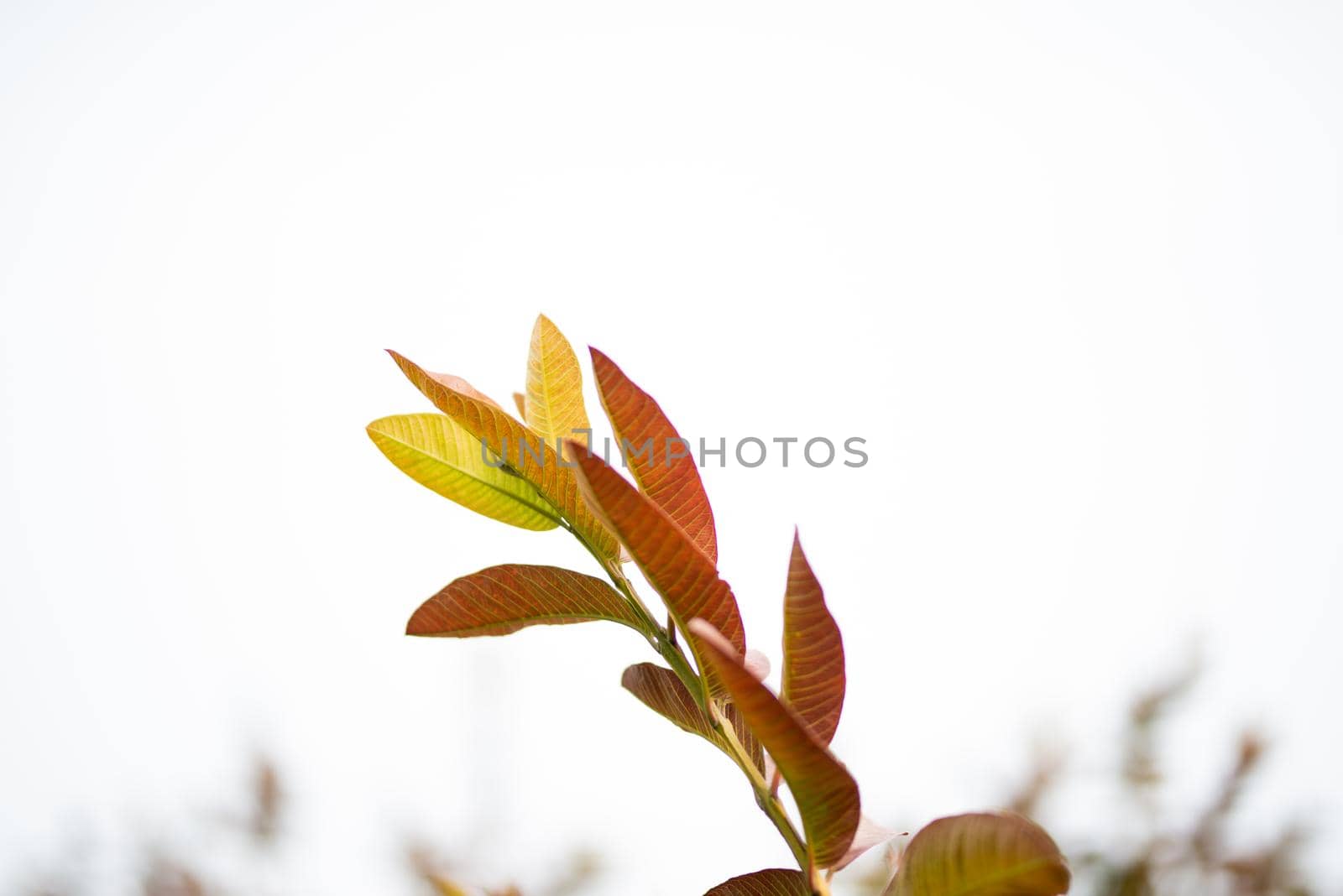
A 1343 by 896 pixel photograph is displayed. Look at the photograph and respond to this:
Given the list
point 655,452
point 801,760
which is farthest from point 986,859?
point 655,452

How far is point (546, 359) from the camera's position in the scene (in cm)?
45

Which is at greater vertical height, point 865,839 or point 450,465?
point 450,465

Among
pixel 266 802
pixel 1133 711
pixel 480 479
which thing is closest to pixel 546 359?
pixel 480 479

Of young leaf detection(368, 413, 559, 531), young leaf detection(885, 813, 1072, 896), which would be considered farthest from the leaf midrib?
young leaf detection(885, 813, 1072, 896)

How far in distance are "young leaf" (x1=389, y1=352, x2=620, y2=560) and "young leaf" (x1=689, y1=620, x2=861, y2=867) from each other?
0.09 metres

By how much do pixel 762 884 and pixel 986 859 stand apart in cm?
11

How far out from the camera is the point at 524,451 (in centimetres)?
40

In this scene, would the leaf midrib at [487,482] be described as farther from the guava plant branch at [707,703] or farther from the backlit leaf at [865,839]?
the backlit leaf at [865,839]

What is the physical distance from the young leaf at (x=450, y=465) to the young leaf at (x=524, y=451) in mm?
12

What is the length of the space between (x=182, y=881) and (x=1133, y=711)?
1142 millimetres

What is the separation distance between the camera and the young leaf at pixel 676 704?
1.29ft

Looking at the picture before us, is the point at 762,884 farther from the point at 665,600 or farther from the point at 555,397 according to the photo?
the point at 555,397

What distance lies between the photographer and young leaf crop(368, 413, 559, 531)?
413 mm

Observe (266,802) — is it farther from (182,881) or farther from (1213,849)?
(1213,849)
